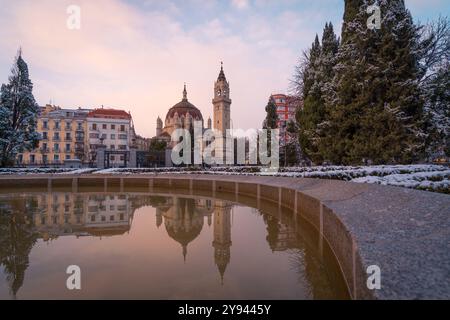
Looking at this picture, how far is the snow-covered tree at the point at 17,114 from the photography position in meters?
35.8

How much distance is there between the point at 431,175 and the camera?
438 inches

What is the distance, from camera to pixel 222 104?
90.8m

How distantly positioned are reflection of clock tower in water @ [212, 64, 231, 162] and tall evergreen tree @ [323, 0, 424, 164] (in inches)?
2775

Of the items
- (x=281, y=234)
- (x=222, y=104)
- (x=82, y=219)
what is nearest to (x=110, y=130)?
(x=222, y=104)

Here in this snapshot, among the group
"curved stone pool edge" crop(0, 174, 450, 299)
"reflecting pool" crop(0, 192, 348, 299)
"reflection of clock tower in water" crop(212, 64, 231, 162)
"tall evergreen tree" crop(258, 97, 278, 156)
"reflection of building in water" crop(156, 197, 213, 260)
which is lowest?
"reflection of building in water" crop(156, 197, 213, 260)

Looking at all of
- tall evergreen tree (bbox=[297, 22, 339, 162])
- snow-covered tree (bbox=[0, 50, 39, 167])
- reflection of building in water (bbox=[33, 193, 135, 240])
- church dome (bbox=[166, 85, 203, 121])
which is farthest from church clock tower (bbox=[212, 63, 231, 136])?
reflection of building in water (bbox=[33, 193, 135, 240])

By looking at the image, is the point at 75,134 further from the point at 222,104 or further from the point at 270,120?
the point at 270,120

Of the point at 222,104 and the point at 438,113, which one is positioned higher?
the point at 222,104

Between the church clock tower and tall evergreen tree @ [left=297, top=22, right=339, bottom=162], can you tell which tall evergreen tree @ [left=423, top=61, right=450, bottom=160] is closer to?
tall evergreen tree @ [left=297, top=22, right=339, bottom=162]

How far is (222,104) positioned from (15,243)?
85.7 metres

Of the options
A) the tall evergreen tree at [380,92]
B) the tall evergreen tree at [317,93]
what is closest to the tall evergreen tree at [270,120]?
the tall evergreen tree at [317,93]

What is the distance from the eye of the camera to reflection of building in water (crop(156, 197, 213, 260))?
30.4ft

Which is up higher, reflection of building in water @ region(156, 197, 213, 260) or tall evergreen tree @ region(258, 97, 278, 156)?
tall evergreen tree @ region(258, 97, 278, 156)
